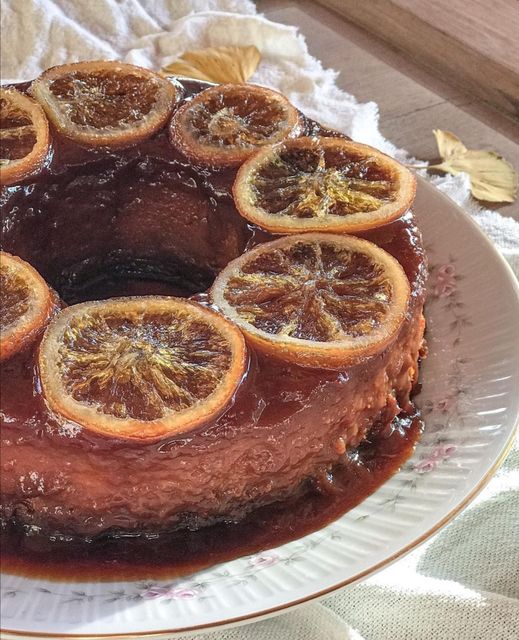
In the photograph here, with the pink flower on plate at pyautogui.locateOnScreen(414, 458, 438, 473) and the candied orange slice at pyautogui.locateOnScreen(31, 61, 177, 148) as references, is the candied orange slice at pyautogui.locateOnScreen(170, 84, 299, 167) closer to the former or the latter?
the candied orange slice at pyautogui.locateOnScreen(31, 61, 177, 148)

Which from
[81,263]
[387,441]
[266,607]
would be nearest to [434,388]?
[387,441]

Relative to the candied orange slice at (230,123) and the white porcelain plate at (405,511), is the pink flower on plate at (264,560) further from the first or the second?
the candied orange slice at (230,123)

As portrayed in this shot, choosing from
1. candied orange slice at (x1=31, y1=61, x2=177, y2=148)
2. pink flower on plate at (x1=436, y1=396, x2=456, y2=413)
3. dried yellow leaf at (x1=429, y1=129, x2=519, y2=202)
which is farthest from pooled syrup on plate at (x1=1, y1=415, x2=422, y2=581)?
dried yellow leaf at (x1=429, y1=129, x2=519, y2=202)

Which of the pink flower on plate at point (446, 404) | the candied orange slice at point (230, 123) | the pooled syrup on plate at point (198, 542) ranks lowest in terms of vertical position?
the pooled syrup on plate at point (198, 542)

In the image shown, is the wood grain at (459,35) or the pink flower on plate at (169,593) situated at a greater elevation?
the wood grain at (459,35)

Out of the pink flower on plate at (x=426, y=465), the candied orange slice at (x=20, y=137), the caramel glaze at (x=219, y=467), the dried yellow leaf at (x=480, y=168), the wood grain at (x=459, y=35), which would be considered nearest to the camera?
the caramel glaze at (x=219, y=467)

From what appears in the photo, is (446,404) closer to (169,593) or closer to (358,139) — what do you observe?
(169,593)

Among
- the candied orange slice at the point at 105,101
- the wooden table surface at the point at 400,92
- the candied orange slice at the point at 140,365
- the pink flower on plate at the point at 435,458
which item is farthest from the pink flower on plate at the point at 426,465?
the wooden table surface at the point at 400,92
